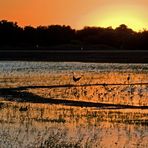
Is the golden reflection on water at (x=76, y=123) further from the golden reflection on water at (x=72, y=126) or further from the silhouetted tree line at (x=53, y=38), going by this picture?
the silhouetted tree line at (x=53, y=38)

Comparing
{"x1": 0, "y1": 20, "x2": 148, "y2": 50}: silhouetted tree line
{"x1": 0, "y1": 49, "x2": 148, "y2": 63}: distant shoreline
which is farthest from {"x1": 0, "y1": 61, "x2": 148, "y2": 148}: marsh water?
{"x1": 0, "y1": 20, "x2": 148, "y2": 50}: silhouetted tree line

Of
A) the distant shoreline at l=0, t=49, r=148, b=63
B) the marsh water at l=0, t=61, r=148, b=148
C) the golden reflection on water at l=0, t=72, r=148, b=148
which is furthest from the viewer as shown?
the distant shoreline at l=0, t=49, r=148, b=63

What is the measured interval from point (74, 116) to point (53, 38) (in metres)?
87.4

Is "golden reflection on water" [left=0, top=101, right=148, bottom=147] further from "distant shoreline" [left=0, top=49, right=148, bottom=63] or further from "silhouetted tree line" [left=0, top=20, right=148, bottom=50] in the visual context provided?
"silhouetted tree line" [left=0, top=20, right=148, bottom=50]

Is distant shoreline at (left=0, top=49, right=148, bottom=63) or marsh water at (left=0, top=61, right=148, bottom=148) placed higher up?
distant shoreline at (left=0, top=49, right=148, bottom=63)

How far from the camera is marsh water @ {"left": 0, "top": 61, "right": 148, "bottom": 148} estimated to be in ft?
52.6

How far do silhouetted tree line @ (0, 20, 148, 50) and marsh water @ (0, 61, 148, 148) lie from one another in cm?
7155

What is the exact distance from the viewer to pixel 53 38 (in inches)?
4222

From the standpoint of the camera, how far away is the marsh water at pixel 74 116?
16.0 m

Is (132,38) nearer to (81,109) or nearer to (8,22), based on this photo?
(8,22)

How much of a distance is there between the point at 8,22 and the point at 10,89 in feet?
283

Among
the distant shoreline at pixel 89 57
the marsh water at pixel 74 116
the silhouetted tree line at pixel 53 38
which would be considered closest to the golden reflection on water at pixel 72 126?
the marsh water at pixel 74 116

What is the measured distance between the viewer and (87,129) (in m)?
17.8

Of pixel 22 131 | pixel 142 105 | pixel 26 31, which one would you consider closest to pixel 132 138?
pixel 22 131
